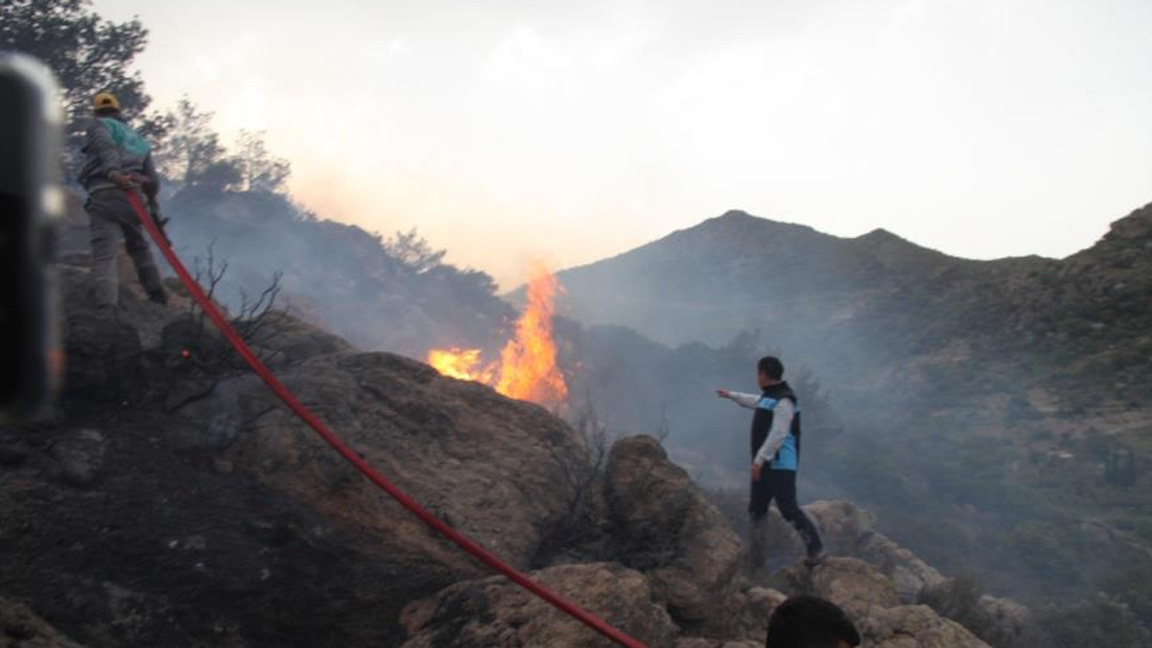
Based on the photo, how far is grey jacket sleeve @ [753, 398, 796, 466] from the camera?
20.0 feet

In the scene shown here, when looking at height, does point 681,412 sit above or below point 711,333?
below

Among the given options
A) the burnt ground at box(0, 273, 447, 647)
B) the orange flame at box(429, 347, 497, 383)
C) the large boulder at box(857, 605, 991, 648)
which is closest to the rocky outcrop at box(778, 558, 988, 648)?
the large boulder at box(857, 605, 991, 648)

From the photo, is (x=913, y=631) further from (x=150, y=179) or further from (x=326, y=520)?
(x=150, y=179)

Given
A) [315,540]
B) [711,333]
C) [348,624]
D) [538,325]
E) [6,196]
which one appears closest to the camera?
[6,196]

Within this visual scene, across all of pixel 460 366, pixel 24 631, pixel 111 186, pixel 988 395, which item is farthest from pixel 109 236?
pixel 988 395

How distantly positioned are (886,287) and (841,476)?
18.3m

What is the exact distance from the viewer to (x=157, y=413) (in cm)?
532

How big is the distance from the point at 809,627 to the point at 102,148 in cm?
587

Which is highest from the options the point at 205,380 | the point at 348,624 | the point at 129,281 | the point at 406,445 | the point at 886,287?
the point at 886,287

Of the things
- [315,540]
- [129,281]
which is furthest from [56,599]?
[129,281]

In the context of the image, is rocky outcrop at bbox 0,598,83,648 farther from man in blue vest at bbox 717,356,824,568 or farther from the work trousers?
man in blue vest at bbox 717,356,824,568

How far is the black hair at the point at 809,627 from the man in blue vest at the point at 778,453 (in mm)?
3537

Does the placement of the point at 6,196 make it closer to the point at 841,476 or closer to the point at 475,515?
the point at 475,515

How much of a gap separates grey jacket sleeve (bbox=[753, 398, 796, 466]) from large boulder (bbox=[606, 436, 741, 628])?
0.60 metres
